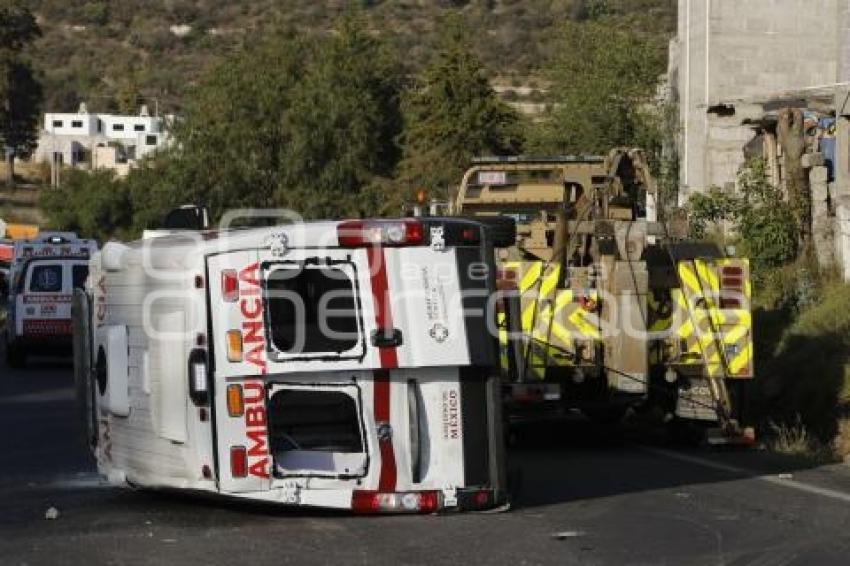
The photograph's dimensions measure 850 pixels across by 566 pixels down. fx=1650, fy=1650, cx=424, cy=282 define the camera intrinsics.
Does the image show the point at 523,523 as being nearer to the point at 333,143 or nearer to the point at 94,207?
the point at 333,143

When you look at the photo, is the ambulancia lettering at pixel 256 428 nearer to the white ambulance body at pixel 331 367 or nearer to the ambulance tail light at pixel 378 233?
the white ambulance body at pixel 331 367

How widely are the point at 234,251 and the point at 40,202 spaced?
8891cm

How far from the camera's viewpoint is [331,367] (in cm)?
1002

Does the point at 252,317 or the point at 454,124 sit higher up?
the point at 454,124

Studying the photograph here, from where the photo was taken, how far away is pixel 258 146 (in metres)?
63.6

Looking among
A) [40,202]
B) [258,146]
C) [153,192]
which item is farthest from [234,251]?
[40,202]

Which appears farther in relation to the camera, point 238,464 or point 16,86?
point 16,86

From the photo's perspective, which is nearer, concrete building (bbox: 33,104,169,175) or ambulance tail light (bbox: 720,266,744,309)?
ambulance tail light (bbox: 720,266,744,309)

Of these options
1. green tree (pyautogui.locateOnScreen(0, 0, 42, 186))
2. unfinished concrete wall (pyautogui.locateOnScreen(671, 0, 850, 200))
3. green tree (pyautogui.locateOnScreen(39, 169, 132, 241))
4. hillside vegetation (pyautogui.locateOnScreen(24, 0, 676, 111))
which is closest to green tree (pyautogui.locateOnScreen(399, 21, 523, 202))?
unfinished concrete wall (pyautogui.locateOnScreen(671, 0, 850, 200))

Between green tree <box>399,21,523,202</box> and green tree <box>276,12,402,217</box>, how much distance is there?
650 cm

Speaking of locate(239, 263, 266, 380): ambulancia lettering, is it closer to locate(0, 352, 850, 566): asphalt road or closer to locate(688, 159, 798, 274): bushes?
locate(0, 352, 850, 566): asphalt road

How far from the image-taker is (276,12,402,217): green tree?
61.6 meters

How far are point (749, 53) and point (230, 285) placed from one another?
22.8 m

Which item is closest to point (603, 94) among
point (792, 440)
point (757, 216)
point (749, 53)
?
point (749, 53)
